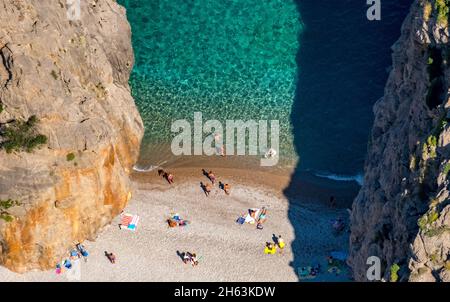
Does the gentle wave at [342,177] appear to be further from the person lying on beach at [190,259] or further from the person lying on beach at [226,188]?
the person lying on beach at [190,259]

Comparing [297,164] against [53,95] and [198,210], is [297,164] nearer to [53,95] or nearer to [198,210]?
[198,210]

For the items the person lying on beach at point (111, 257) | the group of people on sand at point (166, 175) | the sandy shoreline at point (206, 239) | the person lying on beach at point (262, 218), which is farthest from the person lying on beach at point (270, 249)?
the person lying on beach at point (111, 257)

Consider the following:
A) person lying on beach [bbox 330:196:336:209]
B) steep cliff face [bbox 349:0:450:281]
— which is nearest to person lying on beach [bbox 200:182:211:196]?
person lying on beach [bbox 330:196:336:209]

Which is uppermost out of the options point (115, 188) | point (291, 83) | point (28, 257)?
point (291, 83)

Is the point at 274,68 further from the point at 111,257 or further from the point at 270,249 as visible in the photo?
the point at 111,257

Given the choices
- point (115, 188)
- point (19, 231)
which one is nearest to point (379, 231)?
point (115, 188)
